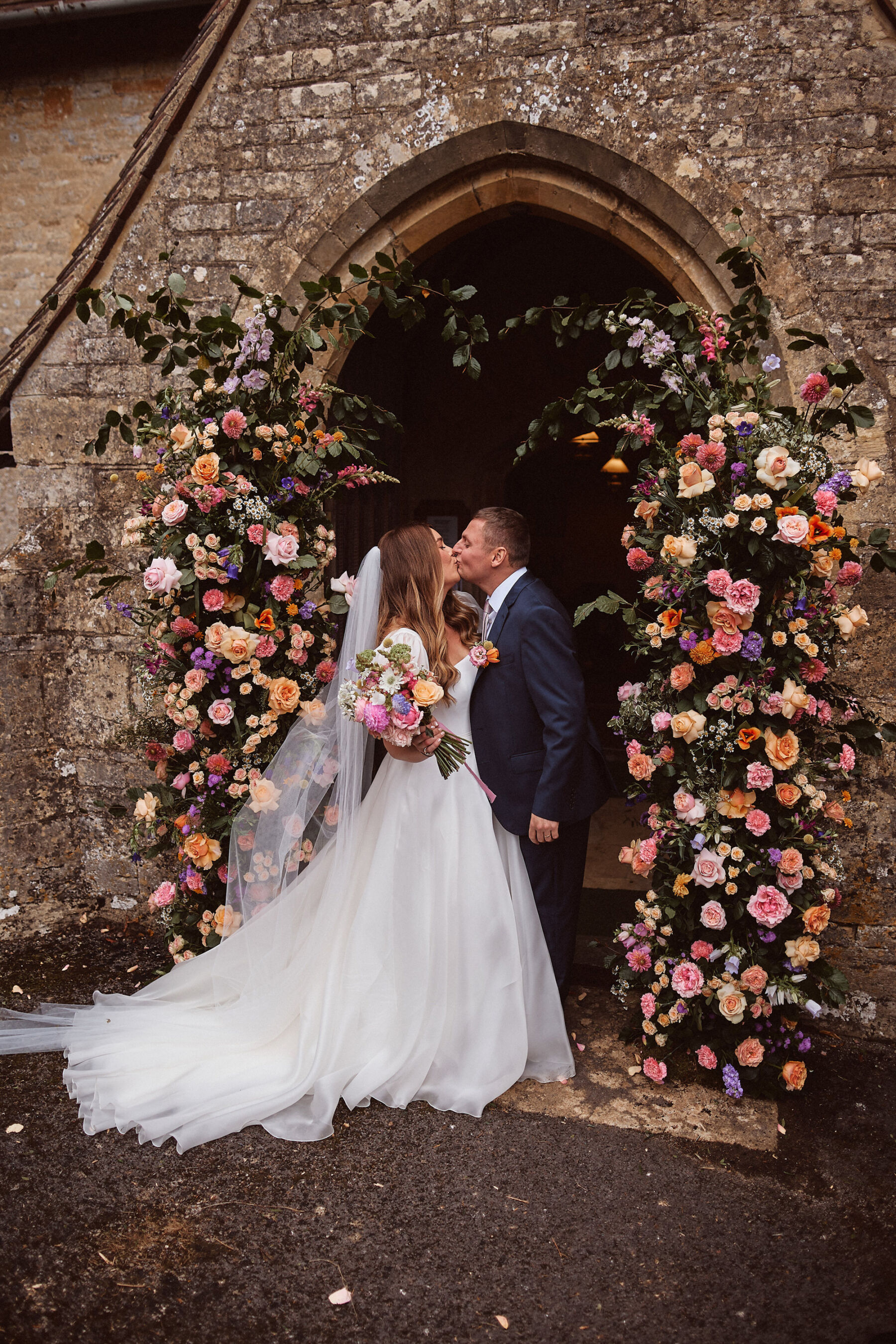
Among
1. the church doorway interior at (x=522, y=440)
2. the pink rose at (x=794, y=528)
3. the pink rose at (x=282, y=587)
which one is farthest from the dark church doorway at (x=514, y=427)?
the pink rose at (x=794, y=528)

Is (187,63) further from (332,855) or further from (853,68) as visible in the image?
(332,855)

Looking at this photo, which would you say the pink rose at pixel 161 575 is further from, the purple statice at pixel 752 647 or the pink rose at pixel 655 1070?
the pink rose at pixel 655 1070

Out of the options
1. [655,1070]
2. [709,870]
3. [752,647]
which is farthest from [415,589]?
[655,1070]

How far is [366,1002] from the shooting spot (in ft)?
9.93

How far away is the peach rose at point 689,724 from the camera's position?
2.88 meters

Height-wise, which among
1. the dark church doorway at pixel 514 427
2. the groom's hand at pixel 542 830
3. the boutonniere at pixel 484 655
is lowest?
the groom's hand at pixel 542 830

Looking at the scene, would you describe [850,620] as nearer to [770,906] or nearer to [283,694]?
[770,906]

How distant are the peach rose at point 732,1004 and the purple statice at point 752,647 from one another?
44.3 inches

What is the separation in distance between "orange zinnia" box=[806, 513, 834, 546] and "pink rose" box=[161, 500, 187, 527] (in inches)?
86.1

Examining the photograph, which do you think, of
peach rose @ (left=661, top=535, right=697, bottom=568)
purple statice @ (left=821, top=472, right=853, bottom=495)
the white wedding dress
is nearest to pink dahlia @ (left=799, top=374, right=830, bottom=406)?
purple statice @ (left=821, top=472, right=853, bottom=495)

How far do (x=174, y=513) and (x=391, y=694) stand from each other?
1126 millimetres

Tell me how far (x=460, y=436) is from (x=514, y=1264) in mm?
7242

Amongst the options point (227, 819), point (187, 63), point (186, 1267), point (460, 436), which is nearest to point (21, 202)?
point (187, 63)

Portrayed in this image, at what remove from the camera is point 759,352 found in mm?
3604
